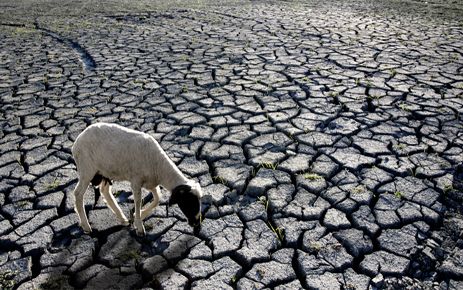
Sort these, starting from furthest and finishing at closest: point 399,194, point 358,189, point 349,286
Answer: point 358,189 < point 399,194 < point 349,286

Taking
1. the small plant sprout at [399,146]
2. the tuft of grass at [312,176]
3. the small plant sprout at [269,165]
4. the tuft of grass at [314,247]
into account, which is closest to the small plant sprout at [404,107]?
the small plant sprout at [399,146]

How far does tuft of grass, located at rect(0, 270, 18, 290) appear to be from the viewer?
305cm

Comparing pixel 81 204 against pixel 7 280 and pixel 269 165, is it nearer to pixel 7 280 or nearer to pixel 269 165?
pixel 7 280

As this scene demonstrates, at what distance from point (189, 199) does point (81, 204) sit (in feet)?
3.40

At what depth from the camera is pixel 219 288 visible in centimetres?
299

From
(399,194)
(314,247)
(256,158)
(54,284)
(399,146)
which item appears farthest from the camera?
(399,146)

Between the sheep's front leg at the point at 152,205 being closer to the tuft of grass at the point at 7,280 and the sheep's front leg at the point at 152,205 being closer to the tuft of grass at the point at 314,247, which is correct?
the tuft of grass at the point at 7,280

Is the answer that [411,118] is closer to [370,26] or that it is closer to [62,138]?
[62,138]

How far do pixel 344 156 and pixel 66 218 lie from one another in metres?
3.08

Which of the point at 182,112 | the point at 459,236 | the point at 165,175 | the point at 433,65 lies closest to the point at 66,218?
the point at 165,175

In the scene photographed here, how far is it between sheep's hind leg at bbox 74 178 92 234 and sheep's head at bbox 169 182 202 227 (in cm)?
82

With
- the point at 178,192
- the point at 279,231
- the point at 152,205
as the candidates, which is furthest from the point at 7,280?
the point at 279,231

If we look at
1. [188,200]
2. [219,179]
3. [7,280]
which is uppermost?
[188,200]

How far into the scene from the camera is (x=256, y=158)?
4645mm
